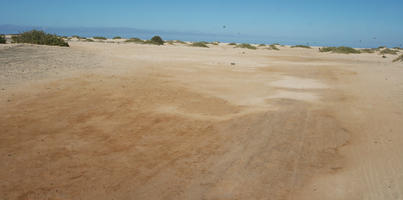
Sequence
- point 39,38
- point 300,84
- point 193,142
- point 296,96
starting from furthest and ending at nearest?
point 39,38 < point 300,84 < point 296,96 < point 193,142

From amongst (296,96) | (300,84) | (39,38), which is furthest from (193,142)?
(39,38)

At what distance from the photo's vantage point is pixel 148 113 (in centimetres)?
666

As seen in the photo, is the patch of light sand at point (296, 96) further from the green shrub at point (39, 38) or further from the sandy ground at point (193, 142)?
the green shrub at point (39, 38)

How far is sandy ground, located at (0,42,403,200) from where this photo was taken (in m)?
3.64

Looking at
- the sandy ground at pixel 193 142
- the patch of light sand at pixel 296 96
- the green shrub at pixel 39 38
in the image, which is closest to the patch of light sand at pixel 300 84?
the sandy ground at pixel 193 142

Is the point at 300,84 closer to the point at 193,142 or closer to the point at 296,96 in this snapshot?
the point at 296,96

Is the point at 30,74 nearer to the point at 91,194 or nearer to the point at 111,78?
the point at 111,78

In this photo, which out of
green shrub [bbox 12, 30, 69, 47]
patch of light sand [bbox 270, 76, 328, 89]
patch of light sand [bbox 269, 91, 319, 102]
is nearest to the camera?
patch of light sand [bbox 269, 91, 319, 102]

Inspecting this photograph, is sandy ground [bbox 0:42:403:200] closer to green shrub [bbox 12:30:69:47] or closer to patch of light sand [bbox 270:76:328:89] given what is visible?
patch of light sand [bbox 270:76:328:89]

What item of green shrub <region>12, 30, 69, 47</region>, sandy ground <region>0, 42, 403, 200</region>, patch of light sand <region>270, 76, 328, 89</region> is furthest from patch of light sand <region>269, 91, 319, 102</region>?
green shrub <region>12, 30, 69, 47</region>

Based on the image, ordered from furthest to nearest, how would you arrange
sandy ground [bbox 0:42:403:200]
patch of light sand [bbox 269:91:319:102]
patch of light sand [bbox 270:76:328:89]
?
patch of light sand [bbox 270:76:328:89] < patch of light sand [bbox 269:91:319:102] < sandy ground [bbox 0:42:403:200]

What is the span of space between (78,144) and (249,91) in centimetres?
599

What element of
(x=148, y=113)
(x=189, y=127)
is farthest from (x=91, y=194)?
(x=148, y=113)

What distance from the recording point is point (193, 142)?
5.07m
